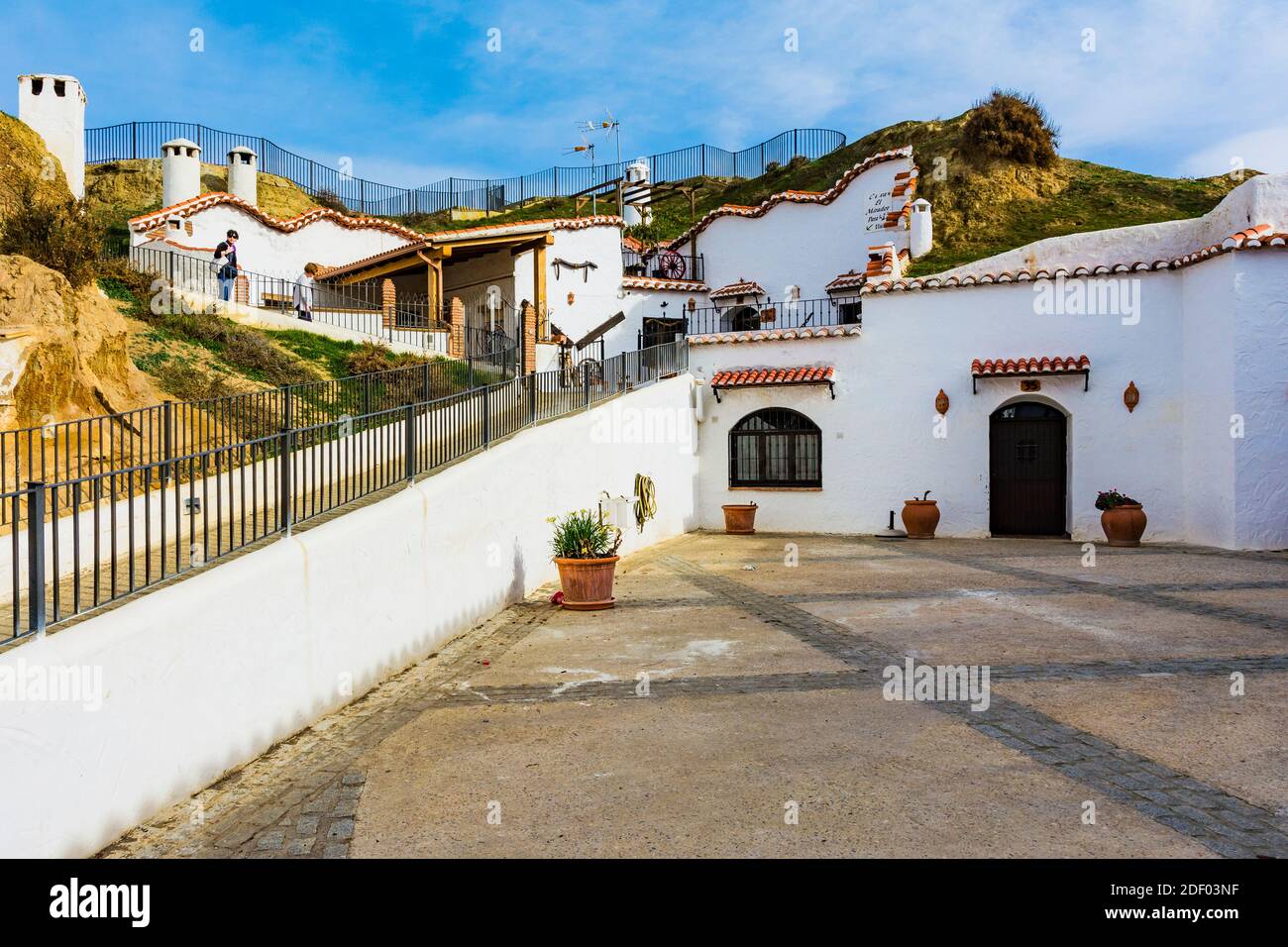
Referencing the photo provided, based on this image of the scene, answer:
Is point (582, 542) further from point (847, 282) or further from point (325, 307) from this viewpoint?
point (847, 282)

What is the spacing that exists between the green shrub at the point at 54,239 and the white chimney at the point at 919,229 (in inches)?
762

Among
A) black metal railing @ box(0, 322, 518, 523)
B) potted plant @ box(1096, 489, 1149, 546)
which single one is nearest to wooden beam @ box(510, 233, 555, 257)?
black metal railing @ box(0, 322, 518, 523)

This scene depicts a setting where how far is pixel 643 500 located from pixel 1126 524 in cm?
842

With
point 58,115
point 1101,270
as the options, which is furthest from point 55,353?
point 58,115

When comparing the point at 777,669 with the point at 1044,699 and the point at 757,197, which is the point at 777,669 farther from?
the point at 757,197

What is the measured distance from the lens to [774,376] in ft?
61.9

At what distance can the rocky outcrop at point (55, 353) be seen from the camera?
9211 mm

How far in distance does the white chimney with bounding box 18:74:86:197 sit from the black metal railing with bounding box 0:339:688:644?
17.5 metres

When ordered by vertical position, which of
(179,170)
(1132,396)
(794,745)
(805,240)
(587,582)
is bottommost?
(794,745)

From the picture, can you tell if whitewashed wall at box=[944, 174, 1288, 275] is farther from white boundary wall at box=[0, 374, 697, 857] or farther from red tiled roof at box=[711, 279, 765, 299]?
white boundary wall at box=[0, 374, 697, 857]

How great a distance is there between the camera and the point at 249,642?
5676 millimetres

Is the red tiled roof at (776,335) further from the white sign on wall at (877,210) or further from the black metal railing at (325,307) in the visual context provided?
the white sign on wall at (877,210)

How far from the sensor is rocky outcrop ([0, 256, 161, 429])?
921cm
